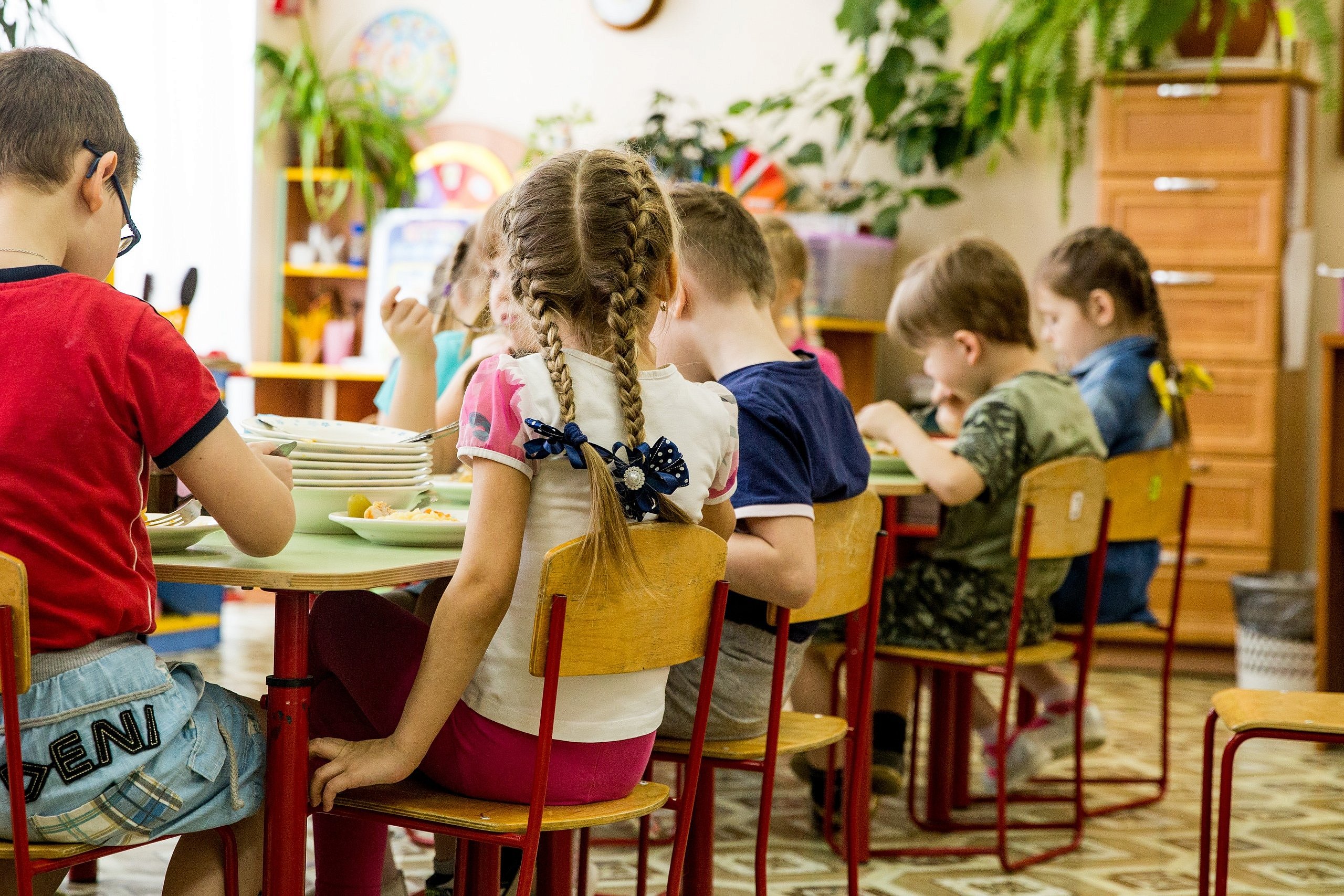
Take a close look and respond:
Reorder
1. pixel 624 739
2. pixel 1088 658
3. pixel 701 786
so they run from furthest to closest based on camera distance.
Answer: pixel 1088 658 → pixel 701 786 → pixel 624 739

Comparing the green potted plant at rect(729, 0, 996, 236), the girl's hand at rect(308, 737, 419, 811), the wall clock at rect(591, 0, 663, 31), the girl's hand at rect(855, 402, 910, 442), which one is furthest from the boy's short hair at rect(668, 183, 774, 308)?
the wall clock at rect(591, 0, 663, 31)

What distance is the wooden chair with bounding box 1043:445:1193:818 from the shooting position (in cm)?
239

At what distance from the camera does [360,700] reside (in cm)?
133

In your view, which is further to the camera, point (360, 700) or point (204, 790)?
point (360, 700)

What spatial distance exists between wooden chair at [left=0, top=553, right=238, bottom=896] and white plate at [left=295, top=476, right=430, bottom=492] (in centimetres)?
41

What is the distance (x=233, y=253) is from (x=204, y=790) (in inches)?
161

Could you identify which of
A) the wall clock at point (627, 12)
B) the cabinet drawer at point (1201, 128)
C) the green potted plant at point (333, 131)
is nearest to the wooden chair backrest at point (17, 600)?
the cabinet drawer at point (1201, 128)

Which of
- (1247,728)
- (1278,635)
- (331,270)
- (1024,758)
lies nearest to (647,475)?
(1247,728)

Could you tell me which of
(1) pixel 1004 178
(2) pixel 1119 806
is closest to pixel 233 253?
(1) pixel 1004 178

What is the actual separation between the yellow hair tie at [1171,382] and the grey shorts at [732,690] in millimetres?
1282

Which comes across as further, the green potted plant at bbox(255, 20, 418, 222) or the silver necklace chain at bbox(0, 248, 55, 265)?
the green potted plant at bbox(255, 20, 418, 222)

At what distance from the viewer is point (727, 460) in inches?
53.9

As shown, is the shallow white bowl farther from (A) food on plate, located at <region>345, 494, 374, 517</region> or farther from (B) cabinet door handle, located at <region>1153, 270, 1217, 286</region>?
(B) cabinet door handle, located at <region>1153, 270, 1217, 286</region>

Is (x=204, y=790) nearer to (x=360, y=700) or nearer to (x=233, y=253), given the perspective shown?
(x=360, y=700)
